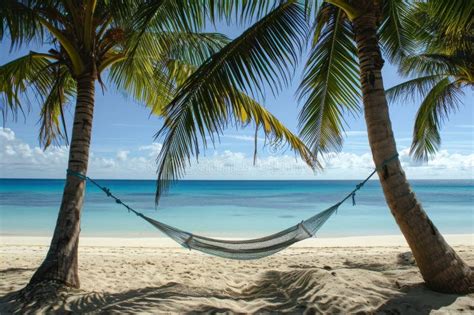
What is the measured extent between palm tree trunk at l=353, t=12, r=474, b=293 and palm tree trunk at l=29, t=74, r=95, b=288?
214 centimetres

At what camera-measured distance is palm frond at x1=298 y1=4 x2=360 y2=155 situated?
292cm

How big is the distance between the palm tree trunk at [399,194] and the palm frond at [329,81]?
0.51 m

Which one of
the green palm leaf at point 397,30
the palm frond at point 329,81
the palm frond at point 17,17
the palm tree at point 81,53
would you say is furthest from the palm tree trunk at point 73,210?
the green palm leaf at point 397,30

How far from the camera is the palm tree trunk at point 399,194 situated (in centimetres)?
221

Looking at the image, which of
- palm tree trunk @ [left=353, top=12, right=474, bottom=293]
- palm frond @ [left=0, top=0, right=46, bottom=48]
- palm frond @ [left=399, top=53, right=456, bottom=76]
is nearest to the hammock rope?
palm tree trunk @ [left=353, top=12, right=474, bottom=293]

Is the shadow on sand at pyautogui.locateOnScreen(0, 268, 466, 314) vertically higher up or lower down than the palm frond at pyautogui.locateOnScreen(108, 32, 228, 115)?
lower down

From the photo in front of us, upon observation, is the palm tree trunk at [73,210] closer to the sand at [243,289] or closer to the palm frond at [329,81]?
the sand at [243,289]

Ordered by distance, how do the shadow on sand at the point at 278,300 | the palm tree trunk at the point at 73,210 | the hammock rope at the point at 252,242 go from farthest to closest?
1. the hammock rope at the point at 252,242
2. the palm tree trunk at the point at 73,210
3. the shadow on sand at the point at 278,300

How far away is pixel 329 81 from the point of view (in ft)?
10.2

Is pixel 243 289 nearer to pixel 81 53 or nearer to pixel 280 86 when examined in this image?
pixel 280 86

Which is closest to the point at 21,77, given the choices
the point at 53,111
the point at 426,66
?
the point at 53,111

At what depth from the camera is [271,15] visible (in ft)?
7.86

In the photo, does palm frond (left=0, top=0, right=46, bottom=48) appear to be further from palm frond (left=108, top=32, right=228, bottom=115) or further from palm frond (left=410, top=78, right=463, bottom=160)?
palm frond (left=410, top=78, right=463, bottom=160)

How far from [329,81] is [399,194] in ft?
4.09
